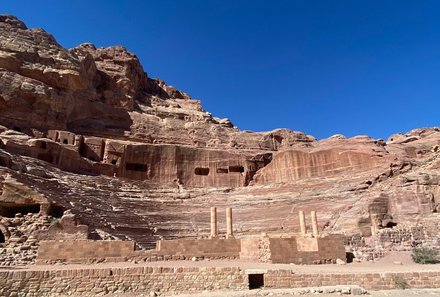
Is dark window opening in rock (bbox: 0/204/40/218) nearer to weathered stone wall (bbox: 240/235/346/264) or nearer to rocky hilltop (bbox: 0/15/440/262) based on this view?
rocky hilltop (bbox: 0/15/440/262)

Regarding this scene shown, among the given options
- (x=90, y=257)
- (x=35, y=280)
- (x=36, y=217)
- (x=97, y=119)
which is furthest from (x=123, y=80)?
(x=35, y=280)

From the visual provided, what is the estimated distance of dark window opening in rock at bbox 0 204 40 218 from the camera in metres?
22.0

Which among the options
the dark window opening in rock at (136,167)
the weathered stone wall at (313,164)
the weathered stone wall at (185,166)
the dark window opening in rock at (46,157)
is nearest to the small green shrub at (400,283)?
the weathered stone wall at (313,164)

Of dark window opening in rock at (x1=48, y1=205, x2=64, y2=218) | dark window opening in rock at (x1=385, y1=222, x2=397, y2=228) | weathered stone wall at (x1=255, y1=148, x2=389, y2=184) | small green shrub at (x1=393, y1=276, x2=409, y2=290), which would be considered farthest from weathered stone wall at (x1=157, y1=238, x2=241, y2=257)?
weathered stone wall at (x1=255, y1=148, x2=389, y2=184)

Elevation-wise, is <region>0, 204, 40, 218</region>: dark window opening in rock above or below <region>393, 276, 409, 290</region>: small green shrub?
above

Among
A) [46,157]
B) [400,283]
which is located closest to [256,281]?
[400,283]

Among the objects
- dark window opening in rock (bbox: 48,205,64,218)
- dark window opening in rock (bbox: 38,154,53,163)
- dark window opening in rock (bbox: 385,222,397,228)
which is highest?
dark window opening in rock (bbox: 38,154,53,163)

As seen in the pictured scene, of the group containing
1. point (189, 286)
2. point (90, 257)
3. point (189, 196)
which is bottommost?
point (189, 286)

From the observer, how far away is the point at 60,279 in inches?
475

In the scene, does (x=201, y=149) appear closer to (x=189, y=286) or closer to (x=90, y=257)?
(x=90, y=257)

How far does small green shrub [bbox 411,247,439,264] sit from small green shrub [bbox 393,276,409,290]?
8.54 metres

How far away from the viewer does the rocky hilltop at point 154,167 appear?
27.5m

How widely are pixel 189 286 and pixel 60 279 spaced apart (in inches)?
189

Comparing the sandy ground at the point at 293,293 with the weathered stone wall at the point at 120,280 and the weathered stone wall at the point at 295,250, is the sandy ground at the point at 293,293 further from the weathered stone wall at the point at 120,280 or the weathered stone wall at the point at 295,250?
the weathered stone wall at the point at 295,250
